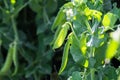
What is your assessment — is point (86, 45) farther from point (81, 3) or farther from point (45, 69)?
point (45, 69)

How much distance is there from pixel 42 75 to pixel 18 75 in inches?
5.3

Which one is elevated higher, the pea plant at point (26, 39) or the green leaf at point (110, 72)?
the green leaf at point (110, 72)

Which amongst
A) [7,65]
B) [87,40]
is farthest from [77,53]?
[7,65]

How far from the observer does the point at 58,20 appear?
80cm

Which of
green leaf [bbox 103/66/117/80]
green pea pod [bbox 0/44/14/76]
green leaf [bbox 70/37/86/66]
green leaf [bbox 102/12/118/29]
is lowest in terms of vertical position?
green pea pod [bbox 0/44/14/76]

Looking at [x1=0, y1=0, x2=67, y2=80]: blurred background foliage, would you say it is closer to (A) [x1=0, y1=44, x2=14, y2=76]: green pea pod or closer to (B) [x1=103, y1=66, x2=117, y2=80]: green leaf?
(A) [x1=0, y1=44, x2=14, y2=76]: green pea pod

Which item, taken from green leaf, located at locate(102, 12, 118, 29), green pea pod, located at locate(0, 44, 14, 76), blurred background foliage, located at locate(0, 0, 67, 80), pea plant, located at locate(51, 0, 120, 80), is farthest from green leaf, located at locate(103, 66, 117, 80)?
green pea pod, located at locate(0, 44, 14, 76)

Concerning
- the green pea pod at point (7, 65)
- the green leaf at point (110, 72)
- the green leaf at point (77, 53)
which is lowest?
the green pea pod at point (7, 65)

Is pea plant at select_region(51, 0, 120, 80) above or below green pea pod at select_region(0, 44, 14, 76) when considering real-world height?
above

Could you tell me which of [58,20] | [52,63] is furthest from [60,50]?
[58,20]

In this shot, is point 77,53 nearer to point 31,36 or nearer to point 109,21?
point 109,21

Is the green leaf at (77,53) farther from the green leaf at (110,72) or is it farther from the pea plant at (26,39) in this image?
the pea plant at (26,39)

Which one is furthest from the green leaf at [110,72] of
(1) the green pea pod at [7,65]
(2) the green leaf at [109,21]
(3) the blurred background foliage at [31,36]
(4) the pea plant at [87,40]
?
(1) the green pea pod at [7,65]

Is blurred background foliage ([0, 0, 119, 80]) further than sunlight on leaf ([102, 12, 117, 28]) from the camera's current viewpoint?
Yes
